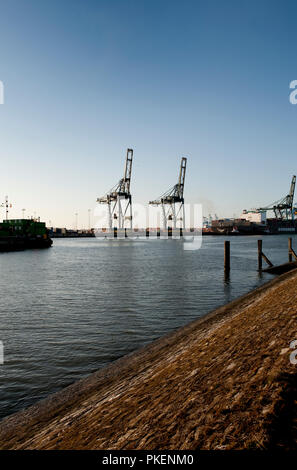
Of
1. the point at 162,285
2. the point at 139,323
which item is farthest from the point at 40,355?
the point at 162,285

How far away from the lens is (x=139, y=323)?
1113 cm

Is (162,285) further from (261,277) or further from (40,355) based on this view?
(40,355)

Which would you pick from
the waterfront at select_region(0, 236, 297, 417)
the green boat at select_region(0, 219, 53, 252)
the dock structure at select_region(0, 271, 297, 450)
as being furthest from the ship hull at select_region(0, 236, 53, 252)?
the dock structure at select_region(0, 271, 297, 450)

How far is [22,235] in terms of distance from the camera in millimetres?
72875

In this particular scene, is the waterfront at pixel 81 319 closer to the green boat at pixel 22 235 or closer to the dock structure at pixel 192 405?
the dock structure at pixel 192 405

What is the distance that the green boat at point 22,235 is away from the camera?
67.2 meters

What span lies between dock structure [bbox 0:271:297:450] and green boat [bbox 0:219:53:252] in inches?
2665

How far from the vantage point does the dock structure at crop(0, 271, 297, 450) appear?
272 cm

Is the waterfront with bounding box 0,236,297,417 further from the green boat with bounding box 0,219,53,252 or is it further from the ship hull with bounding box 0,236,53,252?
the green boat with bounding box 0,219,53,252

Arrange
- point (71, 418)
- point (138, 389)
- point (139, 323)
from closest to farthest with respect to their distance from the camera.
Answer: point (71, 418) → point (138, 389) → point (139, 323)

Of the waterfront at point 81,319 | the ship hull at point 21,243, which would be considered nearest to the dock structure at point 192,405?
the waterfront at point 81,319

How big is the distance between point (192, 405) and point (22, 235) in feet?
251

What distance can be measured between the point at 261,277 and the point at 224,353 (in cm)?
1868
